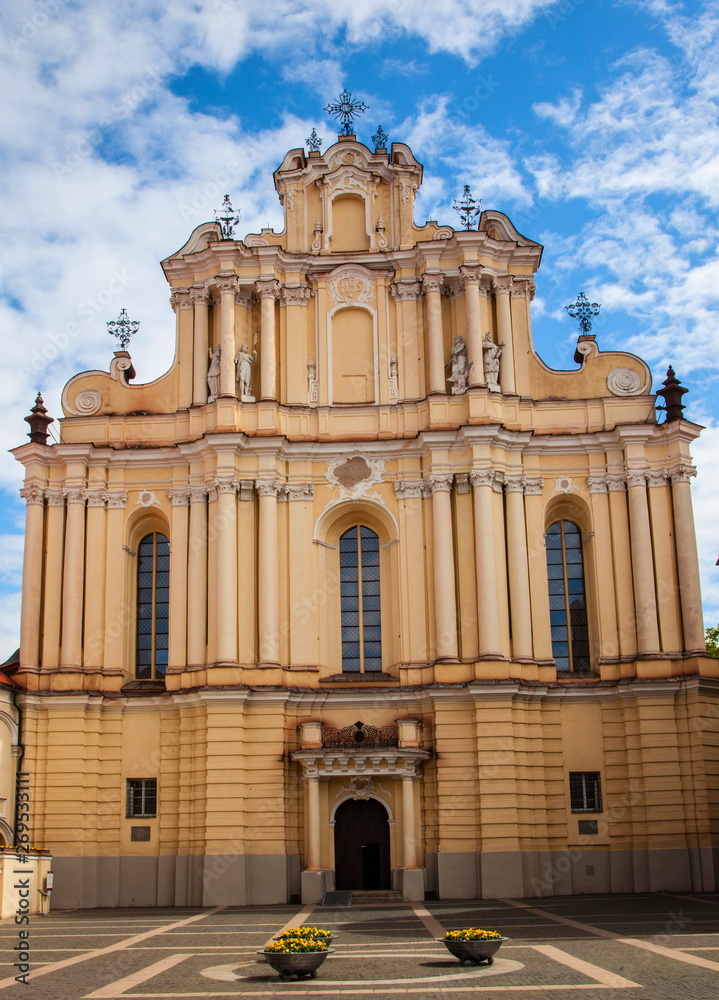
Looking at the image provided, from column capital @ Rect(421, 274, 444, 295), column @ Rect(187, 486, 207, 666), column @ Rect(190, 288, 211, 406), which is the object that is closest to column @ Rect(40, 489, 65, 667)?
column @ Rect(187, 486, 207, 666)

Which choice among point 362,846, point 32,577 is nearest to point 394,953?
point 362,846

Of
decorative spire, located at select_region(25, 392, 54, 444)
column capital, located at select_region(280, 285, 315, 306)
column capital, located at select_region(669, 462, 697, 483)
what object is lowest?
column capital, located at select_region(669, 462, 697, 483)

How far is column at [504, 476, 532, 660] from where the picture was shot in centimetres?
3350

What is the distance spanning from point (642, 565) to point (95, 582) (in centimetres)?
1602

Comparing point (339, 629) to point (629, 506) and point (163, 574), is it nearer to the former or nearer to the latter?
point (163, 574)

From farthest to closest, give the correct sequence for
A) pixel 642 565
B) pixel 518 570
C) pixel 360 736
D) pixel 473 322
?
pixel 473 322, pixel 642 565, pixel 518 570, pixel 360 736

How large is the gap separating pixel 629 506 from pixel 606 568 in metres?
1.97

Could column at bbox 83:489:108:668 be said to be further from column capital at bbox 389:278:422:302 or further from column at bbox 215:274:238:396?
column capital at bbox 389:278:422:302

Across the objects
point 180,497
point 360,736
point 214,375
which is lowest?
point 360,736

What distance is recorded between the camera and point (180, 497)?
116 ft

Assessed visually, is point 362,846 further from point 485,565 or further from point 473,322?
point 473,322

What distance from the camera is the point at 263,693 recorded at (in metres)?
32.5

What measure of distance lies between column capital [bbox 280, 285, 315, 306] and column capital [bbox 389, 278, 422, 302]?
288 centimetres

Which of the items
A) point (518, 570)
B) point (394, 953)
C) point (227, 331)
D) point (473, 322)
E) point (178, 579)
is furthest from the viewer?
point (227, 331)
